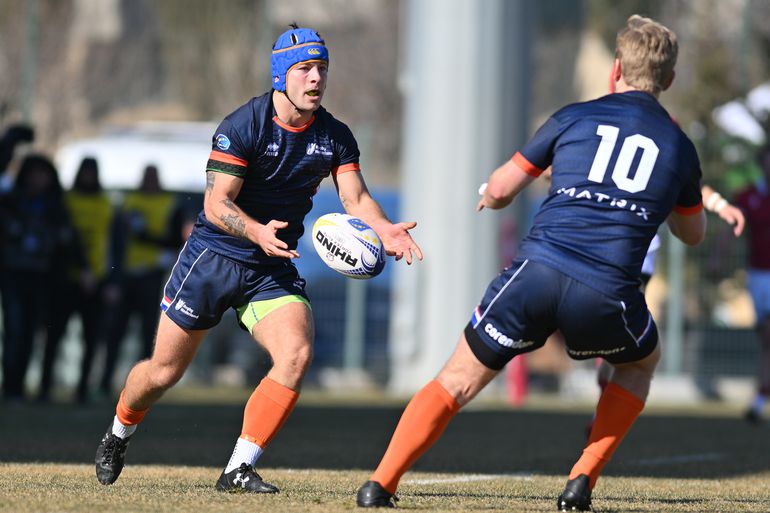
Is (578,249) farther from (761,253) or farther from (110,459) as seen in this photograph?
(761,253)

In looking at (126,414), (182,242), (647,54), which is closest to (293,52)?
(647,54)

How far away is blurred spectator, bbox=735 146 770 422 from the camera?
49.2 ft

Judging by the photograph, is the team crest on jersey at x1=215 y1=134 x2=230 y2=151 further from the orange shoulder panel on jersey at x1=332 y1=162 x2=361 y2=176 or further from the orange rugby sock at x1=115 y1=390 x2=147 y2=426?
the orange rugby sock at x1=115 y1=390 x2=147 y2=426

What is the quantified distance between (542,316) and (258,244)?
1428 mm

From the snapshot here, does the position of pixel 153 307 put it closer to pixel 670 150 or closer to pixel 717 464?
pixel 717 464

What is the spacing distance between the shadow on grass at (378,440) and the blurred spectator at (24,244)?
0.79 metres

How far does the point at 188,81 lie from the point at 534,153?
41880 millimetres

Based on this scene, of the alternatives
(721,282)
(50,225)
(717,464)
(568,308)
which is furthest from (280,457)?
(721,282)

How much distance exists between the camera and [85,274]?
616 inches

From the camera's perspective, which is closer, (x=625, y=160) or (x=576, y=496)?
(x=625, y=160)

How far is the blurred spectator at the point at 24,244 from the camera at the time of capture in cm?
1514

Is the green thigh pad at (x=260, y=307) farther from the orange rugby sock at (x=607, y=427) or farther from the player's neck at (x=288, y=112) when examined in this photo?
the orange rugby sock at (x=607, y=427)

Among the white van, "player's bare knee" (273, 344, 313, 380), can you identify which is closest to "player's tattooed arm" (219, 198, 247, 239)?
"player's bare knee" (273, 344, 313, 380)

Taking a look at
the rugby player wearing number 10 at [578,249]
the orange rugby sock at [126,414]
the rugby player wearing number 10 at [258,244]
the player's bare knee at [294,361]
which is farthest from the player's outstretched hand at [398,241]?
the orange rugby sock at [126,414]
